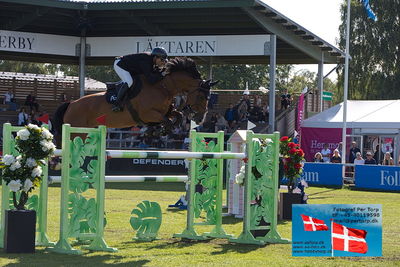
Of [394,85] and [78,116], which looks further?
[394,85]

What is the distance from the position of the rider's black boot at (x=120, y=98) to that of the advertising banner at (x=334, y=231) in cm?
508

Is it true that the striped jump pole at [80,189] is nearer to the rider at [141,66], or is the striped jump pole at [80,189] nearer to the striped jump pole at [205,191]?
the striped jump pole at [205,191]

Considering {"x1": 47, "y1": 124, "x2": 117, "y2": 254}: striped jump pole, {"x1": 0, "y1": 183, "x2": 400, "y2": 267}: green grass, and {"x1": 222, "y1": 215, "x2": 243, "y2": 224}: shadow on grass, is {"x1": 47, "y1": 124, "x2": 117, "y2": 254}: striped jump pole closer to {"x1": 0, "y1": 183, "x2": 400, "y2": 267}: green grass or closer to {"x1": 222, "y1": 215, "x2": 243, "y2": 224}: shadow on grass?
{"x1": 0, "y1": 183, "x2": 400, "y2": 267}: green grass

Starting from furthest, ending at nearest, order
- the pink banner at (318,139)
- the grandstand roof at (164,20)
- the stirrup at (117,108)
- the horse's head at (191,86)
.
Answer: the pink banner at (318,139)
the grandstand roof at (164,20)
the stirrup at (117,108)
the horse's head at (191,86)

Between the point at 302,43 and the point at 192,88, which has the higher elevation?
the point at 302,43

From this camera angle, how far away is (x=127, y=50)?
24297 millimetres

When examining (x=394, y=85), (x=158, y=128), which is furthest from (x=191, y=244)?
(x=394, y=85)

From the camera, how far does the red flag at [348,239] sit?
667 centimetres

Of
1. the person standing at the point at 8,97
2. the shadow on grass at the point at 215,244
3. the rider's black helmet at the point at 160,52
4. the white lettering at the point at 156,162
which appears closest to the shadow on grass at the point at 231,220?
the shadow on grass at the point at 215,244

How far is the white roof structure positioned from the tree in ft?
57.7

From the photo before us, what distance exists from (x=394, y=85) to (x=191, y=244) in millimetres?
35233

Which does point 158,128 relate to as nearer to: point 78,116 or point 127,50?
point 78,116

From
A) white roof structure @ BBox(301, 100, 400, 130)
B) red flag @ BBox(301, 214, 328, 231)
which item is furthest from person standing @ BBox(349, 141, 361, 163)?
red flag @ BBox(301, 214, 328, 231)

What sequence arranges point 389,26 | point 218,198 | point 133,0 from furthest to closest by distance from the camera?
point 389,26 < point 133,0 < point 218,198
